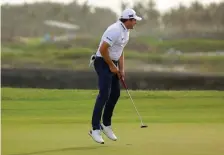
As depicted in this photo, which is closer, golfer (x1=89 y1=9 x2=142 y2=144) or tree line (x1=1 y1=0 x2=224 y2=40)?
golfer (x1=89 y1=9 x2=142 y2=144)

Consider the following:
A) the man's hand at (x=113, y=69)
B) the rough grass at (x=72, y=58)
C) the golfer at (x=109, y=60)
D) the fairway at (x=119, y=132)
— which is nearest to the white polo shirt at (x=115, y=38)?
the golfer at (x=109, y=60)

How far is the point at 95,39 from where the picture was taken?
23.7 m

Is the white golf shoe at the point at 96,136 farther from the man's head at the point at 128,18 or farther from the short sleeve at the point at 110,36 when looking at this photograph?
the man's head at the point at 128,18

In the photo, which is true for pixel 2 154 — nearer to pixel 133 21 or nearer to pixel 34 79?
pixel 133 21

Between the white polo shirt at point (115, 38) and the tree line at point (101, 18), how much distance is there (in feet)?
50.1

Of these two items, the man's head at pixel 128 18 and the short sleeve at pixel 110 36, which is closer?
the short sleeve at pixel 110 36

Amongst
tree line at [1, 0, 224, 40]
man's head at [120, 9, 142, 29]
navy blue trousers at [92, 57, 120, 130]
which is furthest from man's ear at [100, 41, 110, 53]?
tree line at [1, 0, 224, 40]

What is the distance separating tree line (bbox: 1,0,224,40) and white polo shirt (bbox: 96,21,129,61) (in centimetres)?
1527

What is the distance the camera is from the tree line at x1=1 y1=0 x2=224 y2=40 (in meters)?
23.7

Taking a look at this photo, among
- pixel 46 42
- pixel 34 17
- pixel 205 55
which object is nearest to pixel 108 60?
pixel 205 55

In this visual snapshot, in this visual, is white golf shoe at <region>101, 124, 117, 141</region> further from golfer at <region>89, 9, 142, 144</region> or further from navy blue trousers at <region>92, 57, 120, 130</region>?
navy blue trousers at <region>92, 57, 120, 130</region>

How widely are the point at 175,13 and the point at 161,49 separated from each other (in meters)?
2.45

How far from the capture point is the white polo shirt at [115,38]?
4.94m

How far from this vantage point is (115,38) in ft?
16.3
